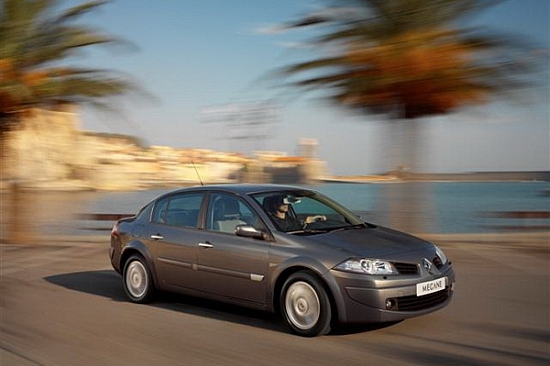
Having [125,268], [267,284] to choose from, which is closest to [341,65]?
[125,268]

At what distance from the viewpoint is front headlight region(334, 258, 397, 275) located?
6.17 m

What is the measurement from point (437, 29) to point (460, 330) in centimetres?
732

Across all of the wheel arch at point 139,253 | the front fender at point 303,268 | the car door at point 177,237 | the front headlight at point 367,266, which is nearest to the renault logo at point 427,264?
the front headlight at point 367,266

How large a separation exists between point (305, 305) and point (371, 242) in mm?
869

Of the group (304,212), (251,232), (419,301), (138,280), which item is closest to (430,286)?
(419,301)

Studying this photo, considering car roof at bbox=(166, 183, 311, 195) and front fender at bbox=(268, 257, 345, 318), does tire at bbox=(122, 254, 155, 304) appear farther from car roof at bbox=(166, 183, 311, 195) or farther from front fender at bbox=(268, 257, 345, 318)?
front fender at bbox=(268, 257, 345, 318)

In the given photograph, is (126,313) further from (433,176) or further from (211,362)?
(433,176)

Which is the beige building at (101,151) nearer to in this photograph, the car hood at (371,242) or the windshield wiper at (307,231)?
the windshield wiper at (307,231)

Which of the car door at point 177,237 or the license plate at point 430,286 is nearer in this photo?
the license plate at point 430,286

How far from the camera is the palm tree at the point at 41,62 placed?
13.6 m

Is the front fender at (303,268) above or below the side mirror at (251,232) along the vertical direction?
below

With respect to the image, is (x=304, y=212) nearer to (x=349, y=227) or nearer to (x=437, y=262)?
(x=349, y=227)

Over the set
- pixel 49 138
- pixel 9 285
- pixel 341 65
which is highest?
pixel 341 65

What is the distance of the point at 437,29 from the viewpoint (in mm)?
12422
